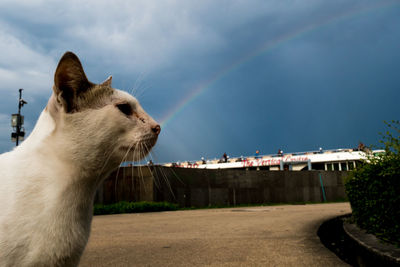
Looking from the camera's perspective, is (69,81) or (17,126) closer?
(69,81)

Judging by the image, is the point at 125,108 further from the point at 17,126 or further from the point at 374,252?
the point at 17,126

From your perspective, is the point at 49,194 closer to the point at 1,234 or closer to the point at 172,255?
the point at 1,234

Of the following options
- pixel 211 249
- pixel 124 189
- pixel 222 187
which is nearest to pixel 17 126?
pixel 124 189

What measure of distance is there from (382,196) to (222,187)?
13893 millimetres

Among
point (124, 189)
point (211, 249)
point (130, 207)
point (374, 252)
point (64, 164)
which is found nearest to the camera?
point (64, 164)

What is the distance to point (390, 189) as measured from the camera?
393cm

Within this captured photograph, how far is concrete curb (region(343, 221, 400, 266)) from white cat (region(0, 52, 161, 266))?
2.60 m

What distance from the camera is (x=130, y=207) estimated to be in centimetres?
1269

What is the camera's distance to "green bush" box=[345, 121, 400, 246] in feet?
12.5

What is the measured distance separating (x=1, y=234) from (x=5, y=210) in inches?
5.0

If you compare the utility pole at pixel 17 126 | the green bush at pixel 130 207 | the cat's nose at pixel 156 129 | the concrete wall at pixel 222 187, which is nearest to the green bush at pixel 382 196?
the cat's nose at pixel 156 129

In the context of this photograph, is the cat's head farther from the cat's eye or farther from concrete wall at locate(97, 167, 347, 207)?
concrete wall at locate(97, 167, 347, 207)

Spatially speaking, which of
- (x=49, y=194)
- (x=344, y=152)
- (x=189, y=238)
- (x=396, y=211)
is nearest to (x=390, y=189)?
(x=396, y=211)

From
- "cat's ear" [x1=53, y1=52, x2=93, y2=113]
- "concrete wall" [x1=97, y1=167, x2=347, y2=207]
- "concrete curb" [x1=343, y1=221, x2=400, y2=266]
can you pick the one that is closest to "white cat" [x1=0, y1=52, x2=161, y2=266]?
"cat's ear" [x1=53, y1=52, x2=93, y2=113]
